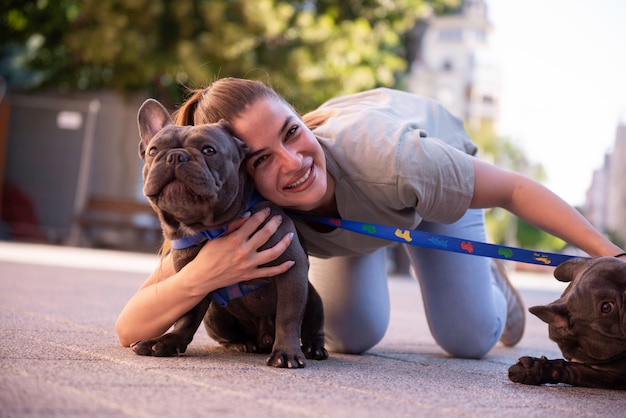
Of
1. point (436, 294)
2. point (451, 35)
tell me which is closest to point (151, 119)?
point (436, 294)

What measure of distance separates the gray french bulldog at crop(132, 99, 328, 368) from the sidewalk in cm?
10

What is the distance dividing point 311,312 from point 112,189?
12593 mm

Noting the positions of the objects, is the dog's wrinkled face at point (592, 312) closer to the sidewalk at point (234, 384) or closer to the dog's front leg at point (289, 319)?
the sidewalk at point (234, 384)

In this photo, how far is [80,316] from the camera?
4.09 m

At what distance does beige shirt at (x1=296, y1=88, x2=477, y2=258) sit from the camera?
3084mm

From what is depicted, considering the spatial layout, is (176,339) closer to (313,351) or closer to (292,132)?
(313,351)

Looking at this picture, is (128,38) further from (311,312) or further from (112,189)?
(311,312)

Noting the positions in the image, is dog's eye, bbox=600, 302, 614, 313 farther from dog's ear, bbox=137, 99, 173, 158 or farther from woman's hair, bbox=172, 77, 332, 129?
dog's ear, bbox=137, 99, 173, 158

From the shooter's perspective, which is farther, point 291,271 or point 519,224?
point 519,224

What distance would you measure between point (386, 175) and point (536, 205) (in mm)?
610

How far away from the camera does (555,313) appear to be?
2758mm

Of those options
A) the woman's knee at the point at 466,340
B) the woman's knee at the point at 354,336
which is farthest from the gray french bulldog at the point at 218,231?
the woman's knee at the point at 466,340

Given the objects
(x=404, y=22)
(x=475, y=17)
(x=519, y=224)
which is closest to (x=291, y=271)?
(x=404, y=22)

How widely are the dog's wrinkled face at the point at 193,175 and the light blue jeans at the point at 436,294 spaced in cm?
123
